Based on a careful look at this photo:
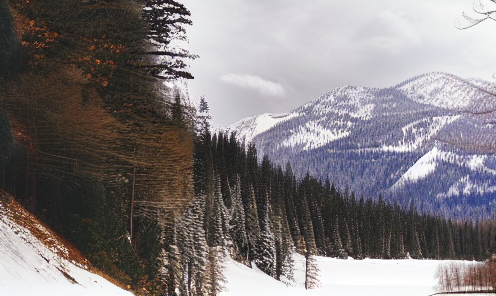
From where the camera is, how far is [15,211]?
67.8ft

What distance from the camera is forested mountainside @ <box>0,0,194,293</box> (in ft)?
81.9

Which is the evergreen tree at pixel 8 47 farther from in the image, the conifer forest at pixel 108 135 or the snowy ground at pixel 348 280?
the snowy ground at pixel 348 280

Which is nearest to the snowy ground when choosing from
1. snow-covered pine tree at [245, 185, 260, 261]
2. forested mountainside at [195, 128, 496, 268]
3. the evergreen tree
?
snow-covered pine tree at [245, 185, 260, 261]

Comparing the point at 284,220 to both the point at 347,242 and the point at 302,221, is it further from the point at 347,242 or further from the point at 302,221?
the point at 347,242

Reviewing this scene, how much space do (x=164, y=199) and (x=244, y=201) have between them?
1454 inches

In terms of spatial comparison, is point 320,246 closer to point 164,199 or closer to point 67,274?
point 164,199

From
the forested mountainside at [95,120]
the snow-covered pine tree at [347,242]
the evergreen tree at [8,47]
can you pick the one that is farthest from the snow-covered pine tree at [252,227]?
the snow-covered pine tree at [347,242]

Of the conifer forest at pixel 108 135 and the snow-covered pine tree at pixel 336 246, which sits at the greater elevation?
the conifer forest at pixel 108 135

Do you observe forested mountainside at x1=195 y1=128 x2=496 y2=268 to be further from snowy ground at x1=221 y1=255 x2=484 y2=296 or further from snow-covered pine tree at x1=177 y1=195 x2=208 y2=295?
snow-covered pine tree at x1=177 y1=195 x2=208 y2=295

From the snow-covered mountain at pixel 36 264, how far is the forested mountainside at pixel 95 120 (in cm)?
304

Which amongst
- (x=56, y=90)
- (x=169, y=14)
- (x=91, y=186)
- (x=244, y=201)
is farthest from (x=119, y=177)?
(x=244, y=201)

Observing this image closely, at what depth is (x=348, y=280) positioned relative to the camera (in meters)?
82.1

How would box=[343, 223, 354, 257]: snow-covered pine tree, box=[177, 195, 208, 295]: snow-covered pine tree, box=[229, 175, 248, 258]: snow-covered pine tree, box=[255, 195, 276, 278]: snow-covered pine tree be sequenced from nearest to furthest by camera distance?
box=[177, 195, 208, 295]: snow-covered pine tree
box=[229, 175, 248, 258]: snow-covered pine tree
box=[255, 195, 276, 278]: snow-covered pine tree
box=[343, 223, 354, 257]: snow-covered pine tree

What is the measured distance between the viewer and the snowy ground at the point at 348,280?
54844 mm
